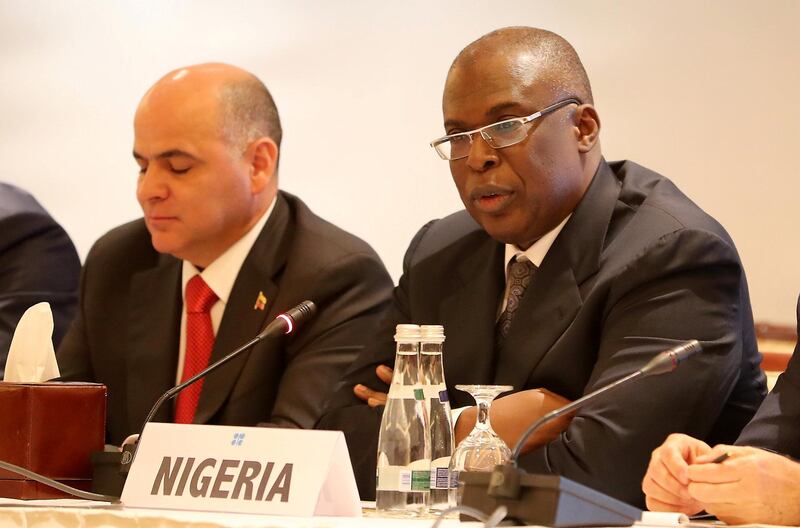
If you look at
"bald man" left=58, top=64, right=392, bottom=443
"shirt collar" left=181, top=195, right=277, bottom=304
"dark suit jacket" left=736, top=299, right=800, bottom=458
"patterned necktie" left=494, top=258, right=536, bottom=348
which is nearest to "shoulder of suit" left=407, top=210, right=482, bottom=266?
"patterned necktie" left=494, top=258, right=536, bottom=348

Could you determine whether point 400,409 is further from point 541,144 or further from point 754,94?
point 754,94

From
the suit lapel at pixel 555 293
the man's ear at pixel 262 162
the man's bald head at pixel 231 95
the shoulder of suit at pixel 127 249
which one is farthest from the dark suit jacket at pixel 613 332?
the shoulder of suit at pixel 127 249

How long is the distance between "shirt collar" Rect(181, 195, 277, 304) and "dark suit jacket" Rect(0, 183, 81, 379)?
2.47 ft

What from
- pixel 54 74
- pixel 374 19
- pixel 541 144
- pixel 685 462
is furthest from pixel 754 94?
pixel 54 74

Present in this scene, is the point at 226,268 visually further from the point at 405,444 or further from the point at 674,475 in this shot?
the point at 674,475

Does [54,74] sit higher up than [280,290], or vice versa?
[54,74]

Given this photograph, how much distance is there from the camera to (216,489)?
1867 millimetres

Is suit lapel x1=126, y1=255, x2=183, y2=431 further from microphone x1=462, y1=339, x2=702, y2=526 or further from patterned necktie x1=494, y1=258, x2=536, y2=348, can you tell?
microphone x1=462, y1=339, x2=702, y2=526

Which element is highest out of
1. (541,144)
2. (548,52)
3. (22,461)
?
(548,52)

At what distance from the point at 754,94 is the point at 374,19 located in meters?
1.25

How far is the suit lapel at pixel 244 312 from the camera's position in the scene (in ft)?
10.9

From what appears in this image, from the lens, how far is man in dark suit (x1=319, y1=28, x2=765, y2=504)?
8.18ft

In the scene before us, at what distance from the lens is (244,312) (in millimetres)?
3400

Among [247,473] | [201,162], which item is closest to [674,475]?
[247,473]
